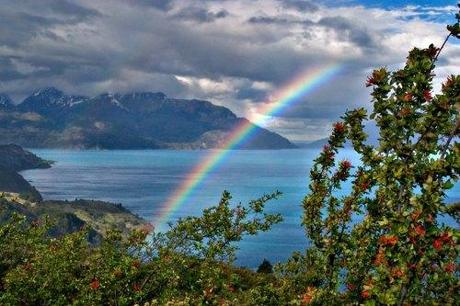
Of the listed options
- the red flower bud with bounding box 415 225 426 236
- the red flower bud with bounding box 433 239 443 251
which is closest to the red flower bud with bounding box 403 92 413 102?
the red flower bud with bounding box 415 225 426 236

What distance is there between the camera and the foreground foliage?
7.63 meters

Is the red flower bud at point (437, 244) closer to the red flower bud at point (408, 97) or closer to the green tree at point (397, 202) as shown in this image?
the green tree at point (397, 202)

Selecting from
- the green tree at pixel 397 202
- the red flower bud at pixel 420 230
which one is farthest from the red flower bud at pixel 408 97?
the red flower bud at pixel 420 230

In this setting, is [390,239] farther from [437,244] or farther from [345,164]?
[345,164]

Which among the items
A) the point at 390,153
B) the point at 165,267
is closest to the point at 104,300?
the point at 165,267

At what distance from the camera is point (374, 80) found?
9906 millimetres

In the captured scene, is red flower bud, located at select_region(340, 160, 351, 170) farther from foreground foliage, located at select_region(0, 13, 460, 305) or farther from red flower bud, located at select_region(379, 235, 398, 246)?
red flower bud, located at select_region(379, 235, 398, 246)

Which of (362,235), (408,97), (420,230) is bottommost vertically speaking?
(362,235)

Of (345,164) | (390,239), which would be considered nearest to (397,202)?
(390,239)

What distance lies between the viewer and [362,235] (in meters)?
10.4

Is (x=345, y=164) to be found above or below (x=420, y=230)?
above

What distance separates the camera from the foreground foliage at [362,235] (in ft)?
25.0

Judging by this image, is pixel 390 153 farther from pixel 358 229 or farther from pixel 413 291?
pixel 413 291

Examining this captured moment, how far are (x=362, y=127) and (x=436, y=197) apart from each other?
4746mm
